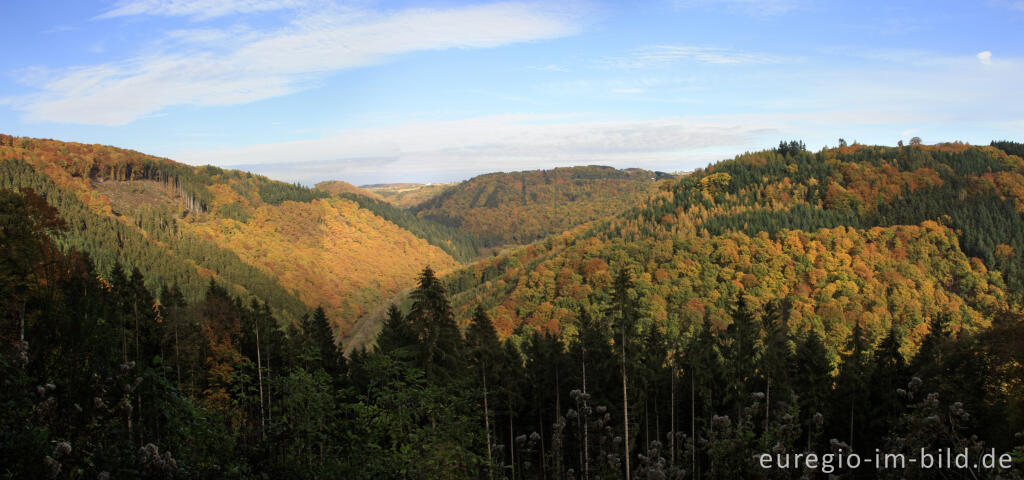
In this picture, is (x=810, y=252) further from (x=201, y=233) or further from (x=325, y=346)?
(x=201, y=233)

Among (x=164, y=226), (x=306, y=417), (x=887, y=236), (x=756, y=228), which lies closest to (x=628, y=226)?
(x=756, y=228)

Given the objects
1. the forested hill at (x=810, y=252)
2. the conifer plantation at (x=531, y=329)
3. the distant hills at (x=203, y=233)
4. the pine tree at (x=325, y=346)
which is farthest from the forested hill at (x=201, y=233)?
the pine tree at (x=325, y=346)

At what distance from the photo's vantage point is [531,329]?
293ft

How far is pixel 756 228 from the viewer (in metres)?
122

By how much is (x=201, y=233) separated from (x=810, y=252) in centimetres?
15108

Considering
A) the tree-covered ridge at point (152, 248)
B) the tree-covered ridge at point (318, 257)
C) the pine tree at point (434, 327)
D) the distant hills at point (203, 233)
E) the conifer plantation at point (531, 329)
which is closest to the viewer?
the conifer plantation at point (531, 329)

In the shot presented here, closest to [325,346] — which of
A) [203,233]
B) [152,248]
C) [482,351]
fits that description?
[482,351]

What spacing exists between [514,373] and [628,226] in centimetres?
10482

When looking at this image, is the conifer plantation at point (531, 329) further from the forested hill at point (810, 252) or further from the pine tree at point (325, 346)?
the forested hill at point (810, 252)

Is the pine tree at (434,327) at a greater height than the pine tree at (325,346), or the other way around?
the pine tree at (434,327)

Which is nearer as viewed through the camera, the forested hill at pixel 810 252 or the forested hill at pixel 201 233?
the forested hill at pixel 810 252

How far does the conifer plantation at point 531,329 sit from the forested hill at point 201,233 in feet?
3.13

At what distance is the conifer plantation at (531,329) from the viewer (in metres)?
7.79

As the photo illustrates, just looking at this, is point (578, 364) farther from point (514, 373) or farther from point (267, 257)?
A: point (267, 257)
